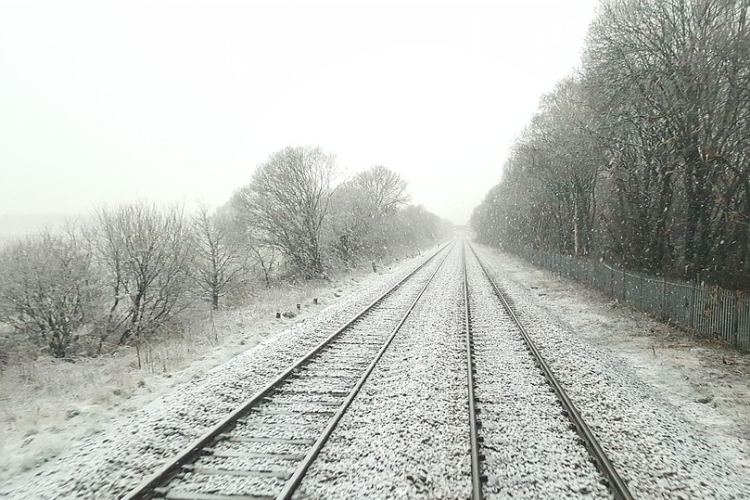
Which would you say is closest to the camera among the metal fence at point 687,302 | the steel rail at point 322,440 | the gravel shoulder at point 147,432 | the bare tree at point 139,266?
the steel rail at point 322,440

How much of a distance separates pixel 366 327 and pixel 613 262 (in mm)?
13164

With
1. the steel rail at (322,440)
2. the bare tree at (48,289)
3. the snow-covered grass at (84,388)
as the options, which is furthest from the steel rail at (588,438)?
the bare tree at (48,289)

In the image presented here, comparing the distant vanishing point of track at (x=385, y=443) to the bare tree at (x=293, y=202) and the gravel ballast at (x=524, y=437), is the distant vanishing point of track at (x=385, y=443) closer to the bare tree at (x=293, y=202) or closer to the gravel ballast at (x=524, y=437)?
the gravel ballast at (x=524, y=437)

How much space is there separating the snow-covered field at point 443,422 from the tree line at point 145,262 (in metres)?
8.77

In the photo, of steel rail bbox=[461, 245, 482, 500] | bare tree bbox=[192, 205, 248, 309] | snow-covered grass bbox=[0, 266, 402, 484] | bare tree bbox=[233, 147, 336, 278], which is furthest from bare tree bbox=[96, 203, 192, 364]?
steel rail bbox=[461, 245, 482, 500]

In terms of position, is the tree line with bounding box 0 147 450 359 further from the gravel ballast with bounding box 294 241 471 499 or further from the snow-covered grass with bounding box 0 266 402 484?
the gravel ballast with bounding box 294 241 471 499

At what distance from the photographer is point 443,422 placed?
227 inches

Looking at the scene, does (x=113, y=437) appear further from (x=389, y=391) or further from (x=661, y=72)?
(x=661, y=72)

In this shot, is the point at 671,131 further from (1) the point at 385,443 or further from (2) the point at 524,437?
(1) the point at 385,443

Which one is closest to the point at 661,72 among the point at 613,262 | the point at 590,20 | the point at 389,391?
the point at 590,20

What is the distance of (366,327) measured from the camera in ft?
38.9

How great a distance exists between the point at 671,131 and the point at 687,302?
5413mm

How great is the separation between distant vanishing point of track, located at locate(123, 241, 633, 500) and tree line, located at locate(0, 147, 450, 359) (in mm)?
10820

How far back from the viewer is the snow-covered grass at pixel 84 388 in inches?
213
